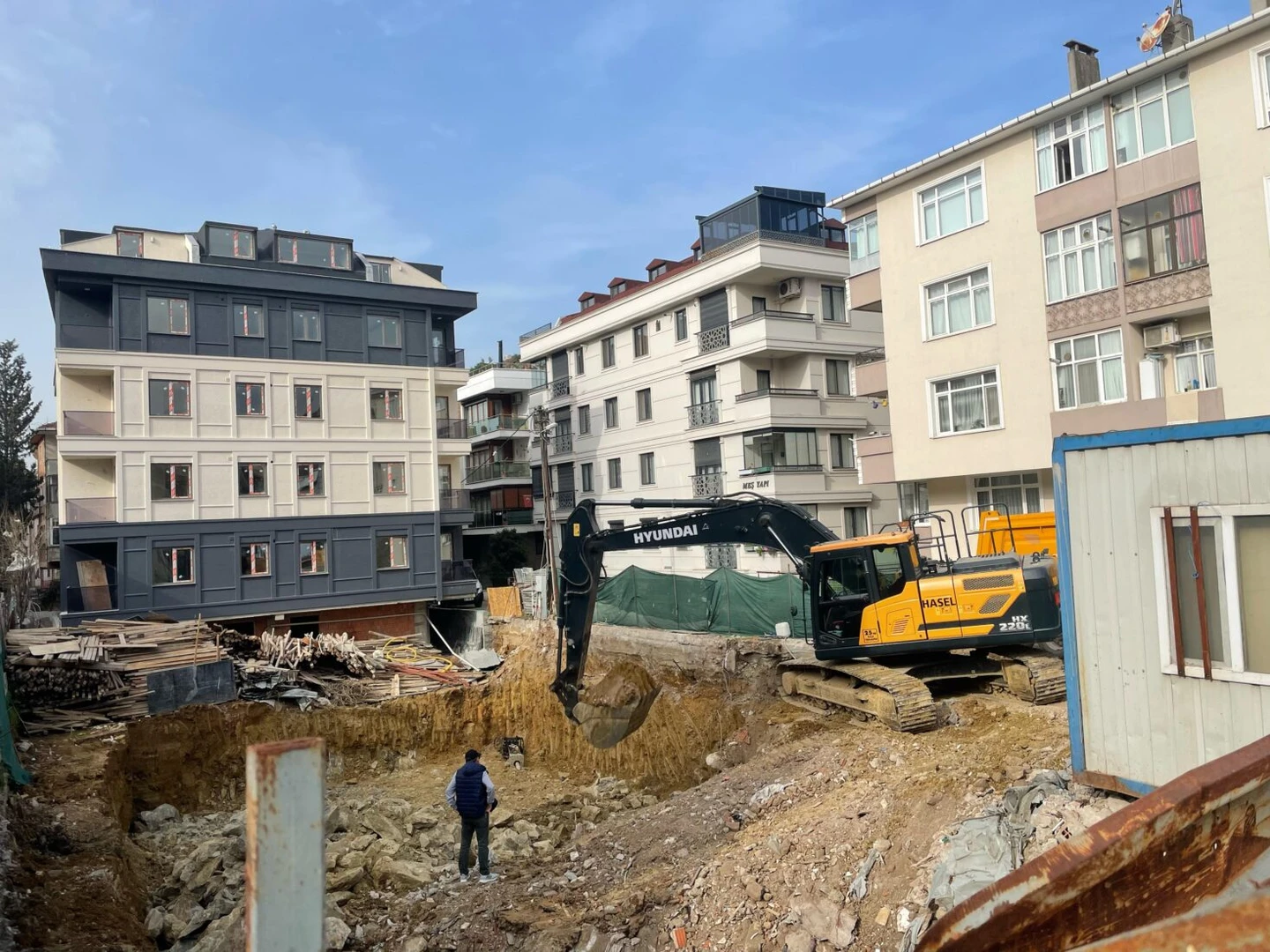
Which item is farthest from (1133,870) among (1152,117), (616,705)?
(1152,117)

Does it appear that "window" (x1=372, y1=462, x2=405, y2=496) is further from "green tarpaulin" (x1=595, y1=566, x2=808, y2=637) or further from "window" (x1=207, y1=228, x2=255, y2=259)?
"green tarpaulin" (x1=595, y1=566, x2=808, y2=637)

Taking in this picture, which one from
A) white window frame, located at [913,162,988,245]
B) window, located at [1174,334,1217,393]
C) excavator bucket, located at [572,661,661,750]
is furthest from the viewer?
white window frame, located at [913,162,988,245]

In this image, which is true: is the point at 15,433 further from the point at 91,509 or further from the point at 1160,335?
the point at 1160,335

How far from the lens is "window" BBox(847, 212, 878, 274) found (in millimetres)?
26172

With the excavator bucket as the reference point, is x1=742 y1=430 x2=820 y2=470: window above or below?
above

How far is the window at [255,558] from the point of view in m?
28.5

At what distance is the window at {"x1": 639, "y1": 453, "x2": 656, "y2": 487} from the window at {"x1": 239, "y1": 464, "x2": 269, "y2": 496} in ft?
52.2

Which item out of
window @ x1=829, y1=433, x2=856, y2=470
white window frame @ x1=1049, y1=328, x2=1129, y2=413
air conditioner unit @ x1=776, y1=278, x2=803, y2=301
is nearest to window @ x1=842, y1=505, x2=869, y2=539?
window @ x1=829, y1=433, x2=856, y2=470

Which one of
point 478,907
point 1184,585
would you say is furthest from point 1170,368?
point 478,907

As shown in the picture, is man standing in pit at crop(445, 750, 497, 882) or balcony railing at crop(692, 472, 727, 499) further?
balcony railing at crop(692, 472, 727, 499)

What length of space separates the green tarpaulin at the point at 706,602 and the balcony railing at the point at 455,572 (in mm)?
6068

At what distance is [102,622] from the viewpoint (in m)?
22.7

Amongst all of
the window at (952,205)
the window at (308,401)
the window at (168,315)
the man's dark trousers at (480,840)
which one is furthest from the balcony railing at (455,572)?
the man's dark trousers at (480,840)

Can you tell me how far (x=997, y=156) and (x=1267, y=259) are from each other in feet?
22.4
